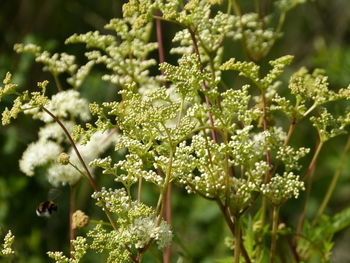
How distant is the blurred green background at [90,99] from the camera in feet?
8.00

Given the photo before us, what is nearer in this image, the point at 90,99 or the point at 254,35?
the point at 254,35

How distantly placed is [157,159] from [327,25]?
3483mm

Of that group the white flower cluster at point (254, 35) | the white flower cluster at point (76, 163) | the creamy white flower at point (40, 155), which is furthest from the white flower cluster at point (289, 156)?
the creamy white flower at point (40, 155)

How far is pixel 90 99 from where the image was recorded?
9.93 feet

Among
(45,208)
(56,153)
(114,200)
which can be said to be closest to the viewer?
(114,200)

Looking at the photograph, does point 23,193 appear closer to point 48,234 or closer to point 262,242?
point 48,234

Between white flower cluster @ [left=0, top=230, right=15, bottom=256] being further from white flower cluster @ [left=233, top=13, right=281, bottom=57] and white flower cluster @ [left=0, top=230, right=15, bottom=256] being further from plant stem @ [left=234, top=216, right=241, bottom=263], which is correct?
white flower cluster @ [left=233, top=13, right=281, bottom=57]

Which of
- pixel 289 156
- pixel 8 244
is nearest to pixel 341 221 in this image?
pixel 289 156

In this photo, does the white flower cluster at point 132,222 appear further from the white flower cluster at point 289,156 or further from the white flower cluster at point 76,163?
the white flower cluster at point 76,163

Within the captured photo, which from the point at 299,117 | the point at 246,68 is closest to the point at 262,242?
the point at 299,117

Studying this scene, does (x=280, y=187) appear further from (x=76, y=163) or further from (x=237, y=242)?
(x=76, y=163)

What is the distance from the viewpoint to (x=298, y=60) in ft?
14.1

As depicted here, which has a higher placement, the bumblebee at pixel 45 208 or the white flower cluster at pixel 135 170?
the bumblebee at pixel 45 208

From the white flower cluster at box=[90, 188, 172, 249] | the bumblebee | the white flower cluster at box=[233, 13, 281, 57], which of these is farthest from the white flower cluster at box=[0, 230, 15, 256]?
the white flower cluster at box=[233, 13, 281, 57]
